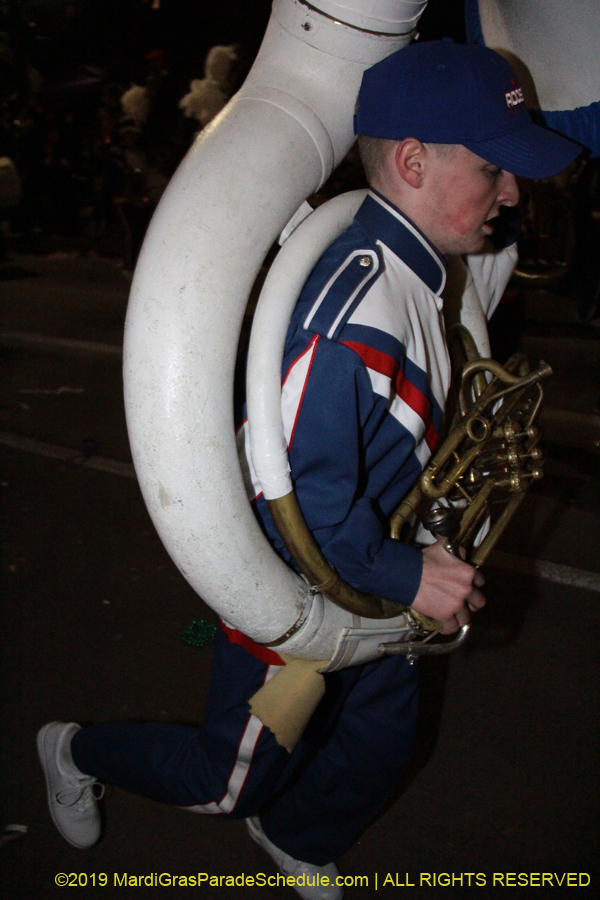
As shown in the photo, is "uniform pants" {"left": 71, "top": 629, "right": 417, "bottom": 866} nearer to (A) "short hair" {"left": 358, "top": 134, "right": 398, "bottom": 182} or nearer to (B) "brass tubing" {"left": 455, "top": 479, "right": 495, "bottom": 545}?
(B) "brass tubing" {"left": 455, "top": 479, "right": 495, "bottom": 545}

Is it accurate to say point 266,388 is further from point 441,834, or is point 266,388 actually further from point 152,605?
point 152,605

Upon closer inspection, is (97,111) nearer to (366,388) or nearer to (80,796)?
(80,796)

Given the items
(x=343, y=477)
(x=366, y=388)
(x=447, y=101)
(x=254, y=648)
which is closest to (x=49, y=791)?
(x=254, y=648)

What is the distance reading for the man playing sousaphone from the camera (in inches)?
48.4

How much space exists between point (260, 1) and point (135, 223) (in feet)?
11.1

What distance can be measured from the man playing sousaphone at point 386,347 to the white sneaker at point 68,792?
447 millimetres

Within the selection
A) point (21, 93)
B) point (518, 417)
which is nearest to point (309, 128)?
point (518, 417)

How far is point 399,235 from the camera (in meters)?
1.34

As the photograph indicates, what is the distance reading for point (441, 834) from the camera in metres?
1.98

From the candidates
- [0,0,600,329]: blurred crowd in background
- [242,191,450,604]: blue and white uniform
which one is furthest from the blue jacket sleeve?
[0,0,600,329]: blurred crowd in background

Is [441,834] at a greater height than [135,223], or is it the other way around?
[441,834]

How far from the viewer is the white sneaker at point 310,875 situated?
181 centimetres

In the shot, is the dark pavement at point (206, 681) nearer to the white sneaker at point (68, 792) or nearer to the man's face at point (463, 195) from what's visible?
the white sneaker at point (68, 792)

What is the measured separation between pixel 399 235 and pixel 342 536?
552mm
